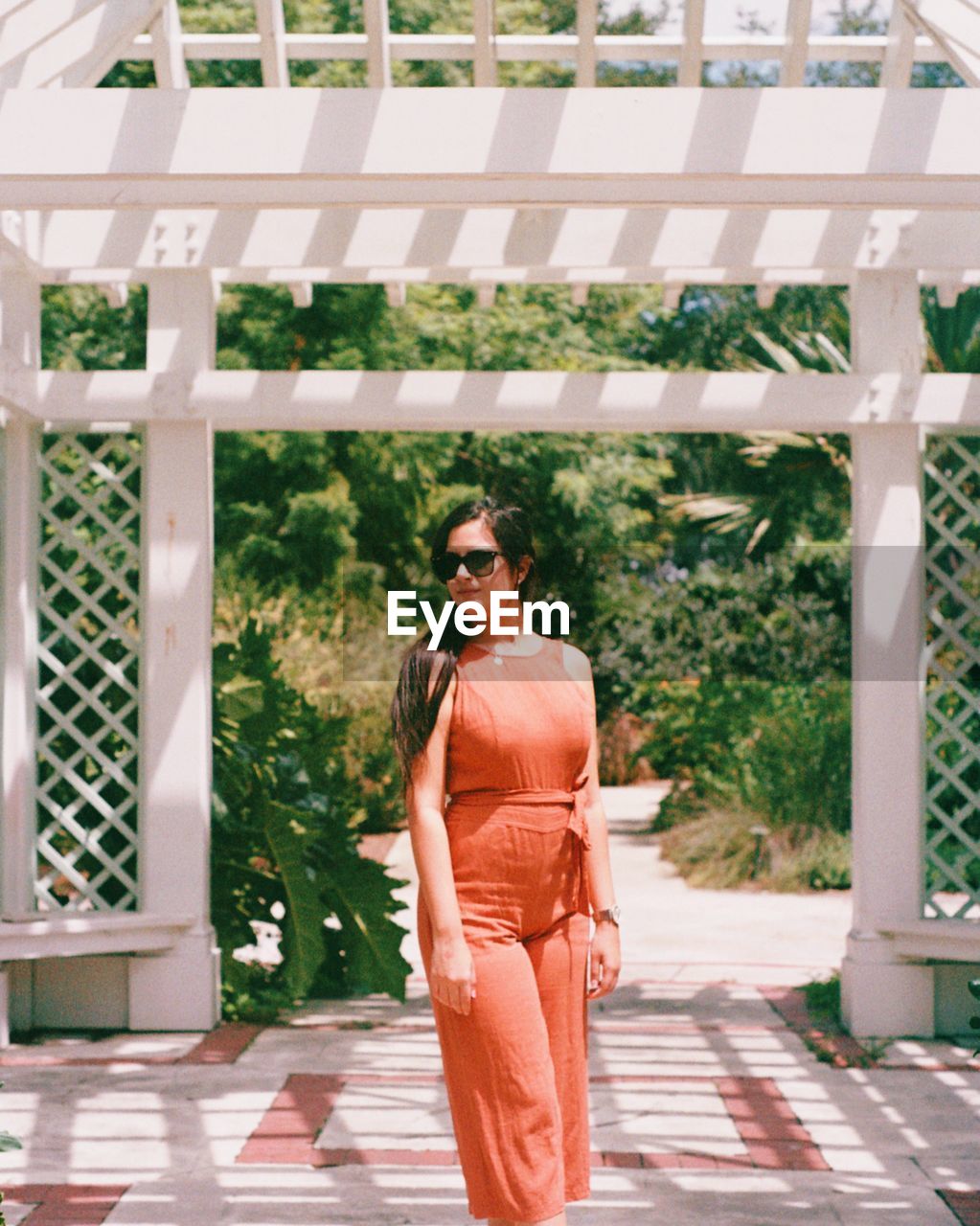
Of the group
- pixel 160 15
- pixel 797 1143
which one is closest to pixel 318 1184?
pixel 797 1143

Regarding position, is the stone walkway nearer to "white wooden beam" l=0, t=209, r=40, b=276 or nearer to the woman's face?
the woman's face

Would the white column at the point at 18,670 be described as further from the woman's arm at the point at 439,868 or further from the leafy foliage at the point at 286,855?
the woman's arm at the point at 439,868

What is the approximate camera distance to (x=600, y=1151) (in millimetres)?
4547

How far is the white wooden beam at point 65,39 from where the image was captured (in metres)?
4.45

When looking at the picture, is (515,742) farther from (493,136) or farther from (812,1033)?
(812,1033)

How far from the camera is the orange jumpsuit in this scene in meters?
2.76

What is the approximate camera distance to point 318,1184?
4.20 m

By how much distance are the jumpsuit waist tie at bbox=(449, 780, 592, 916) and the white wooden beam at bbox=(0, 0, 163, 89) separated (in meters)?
2.73

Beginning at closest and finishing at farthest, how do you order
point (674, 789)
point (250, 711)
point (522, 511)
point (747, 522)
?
point (522, 511) → point (250, 711) → point (674, 789) → point (747, 522)

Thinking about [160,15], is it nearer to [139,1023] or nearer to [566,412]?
[566,412]

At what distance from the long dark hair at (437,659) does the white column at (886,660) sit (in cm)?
340

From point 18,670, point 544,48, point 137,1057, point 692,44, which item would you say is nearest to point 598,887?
point 137,1057

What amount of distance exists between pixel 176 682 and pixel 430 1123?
2.10 metres

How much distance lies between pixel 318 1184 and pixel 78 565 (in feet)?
9.56
